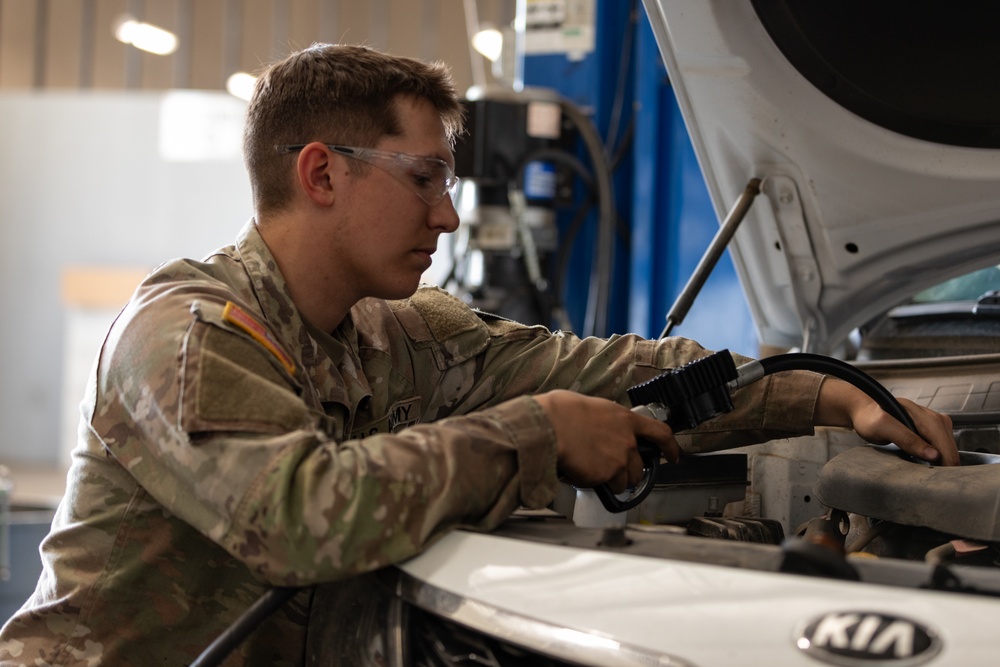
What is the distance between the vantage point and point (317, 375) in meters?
1.52

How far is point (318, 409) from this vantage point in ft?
4.63

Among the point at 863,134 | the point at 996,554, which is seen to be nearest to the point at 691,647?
the point at 996,554

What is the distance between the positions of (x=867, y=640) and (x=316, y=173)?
1.02 m

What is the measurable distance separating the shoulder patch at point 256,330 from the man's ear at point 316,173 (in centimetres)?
30

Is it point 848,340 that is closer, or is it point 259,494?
point 259,494

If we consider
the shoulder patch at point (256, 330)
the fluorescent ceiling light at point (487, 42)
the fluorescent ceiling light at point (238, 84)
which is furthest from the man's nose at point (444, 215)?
the fluorescent ceiling light at point (238, 84)

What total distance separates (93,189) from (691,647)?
26.8ft

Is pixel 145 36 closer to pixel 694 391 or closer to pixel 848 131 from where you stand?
pixel 848 131

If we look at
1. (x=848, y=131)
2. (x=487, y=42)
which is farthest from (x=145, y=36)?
(x=848, y=131)

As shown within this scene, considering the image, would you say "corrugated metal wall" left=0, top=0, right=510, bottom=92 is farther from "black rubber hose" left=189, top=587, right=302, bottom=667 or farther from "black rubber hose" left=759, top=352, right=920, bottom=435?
"black rubber hose" left=189, top=587, right=302, bottom=667

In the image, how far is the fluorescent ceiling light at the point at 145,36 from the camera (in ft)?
24.3

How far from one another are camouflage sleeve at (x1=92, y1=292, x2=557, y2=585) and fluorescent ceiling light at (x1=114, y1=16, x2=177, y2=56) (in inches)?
266

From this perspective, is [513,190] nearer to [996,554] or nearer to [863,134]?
[863,134]

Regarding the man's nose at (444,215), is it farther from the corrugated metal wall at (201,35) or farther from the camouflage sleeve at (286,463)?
the corrugated metal wall at (201,35)
